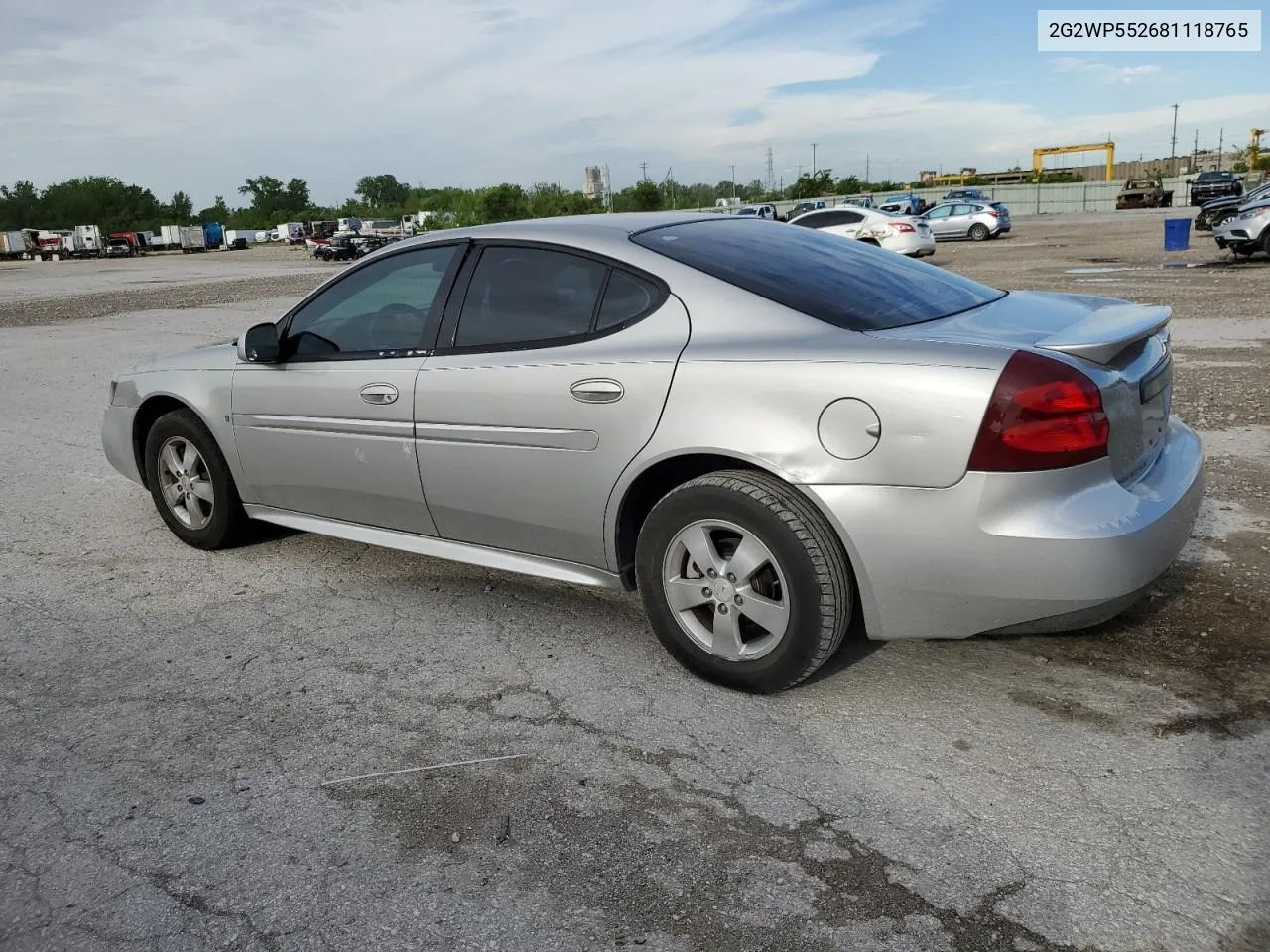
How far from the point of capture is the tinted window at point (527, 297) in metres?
3.87

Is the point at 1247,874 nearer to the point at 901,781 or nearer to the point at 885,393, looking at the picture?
the point at 901,781

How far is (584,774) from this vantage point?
10.2 feet

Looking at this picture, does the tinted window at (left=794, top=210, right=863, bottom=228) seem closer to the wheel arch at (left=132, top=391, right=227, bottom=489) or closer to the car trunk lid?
the wheel arch at (left=132, top=391, right=227, bottom=489)

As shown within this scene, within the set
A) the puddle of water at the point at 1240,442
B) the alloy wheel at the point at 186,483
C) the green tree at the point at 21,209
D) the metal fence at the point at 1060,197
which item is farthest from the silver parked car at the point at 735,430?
the green tree at the point at 21,209

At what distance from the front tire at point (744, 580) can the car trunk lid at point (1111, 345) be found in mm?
657

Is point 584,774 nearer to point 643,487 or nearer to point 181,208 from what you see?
point 643,487

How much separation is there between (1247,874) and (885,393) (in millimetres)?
1479

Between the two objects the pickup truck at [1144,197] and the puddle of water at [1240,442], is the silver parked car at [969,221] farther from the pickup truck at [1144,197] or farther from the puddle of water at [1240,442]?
the puddle of water at [1240,442]

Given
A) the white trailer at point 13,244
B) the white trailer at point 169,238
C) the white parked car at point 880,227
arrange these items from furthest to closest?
1. the white trailer at point 169,238
2. the white trailer at point 13,244
3. the white parked car at point 880,227

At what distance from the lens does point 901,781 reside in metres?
2.98

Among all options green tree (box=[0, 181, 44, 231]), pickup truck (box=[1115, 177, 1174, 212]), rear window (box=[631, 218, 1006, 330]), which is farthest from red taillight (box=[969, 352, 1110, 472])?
green tree (box=[0, 181, 44, 231])

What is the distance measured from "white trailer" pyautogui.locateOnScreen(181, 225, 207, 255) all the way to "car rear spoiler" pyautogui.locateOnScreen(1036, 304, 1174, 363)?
289 ft

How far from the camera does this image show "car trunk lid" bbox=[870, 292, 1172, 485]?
123 inches

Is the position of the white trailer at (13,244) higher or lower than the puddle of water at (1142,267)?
higher
